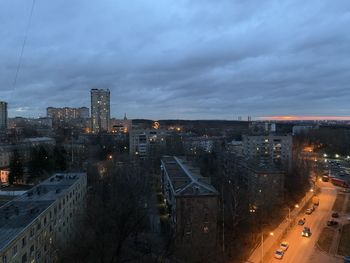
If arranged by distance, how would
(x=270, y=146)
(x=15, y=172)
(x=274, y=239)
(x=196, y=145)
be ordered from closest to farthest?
1. (x=274, y=239)
2. (x=15, y=172)
3. (x=270, y=146)
4. (x=196, y=145)

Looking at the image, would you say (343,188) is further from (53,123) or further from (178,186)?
(53,123)

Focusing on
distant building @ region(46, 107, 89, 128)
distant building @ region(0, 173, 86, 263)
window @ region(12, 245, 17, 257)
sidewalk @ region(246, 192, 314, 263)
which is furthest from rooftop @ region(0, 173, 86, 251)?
distant building @ region(46, 107, 89, 128)

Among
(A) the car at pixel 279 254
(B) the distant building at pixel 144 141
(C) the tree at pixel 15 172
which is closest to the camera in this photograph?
(A) the car at pixel 279 254

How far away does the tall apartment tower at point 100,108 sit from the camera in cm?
10000

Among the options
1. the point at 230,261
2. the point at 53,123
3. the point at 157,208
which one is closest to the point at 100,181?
the point at 157,208

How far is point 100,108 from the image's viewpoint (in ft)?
334

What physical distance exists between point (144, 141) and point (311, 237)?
3012 cm

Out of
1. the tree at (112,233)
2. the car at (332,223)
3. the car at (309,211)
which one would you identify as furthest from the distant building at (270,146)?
the tree at (112,233)

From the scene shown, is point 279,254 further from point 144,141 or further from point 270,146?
point 144,141

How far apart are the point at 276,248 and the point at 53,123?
112088 millimetres

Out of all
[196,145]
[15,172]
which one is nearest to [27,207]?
[15,172]

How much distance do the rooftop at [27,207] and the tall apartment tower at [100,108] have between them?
270 feet

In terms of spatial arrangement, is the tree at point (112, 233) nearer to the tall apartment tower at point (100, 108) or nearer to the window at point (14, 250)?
the window at point (14, 250)

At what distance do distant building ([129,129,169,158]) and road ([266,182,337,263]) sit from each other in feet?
76.4
